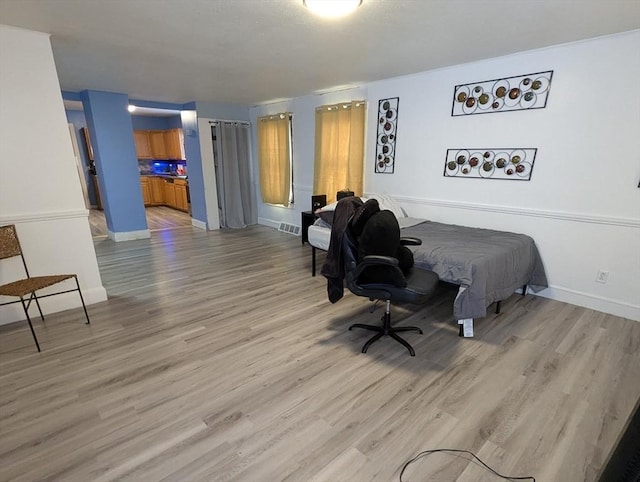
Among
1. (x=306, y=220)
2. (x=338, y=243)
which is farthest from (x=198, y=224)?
(x=338, y=243)

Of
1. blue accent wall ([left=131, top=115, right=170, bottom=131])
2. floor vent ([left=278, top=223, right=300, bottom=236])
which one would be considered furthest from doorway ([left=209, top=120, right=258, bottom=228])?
blue accent wall ([left=131, top=115, right=170, bottom=131])

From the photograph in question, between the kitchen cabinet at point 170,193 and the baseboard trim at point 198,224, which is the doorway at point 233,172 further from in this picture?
the kitchen cabinet at point 170,193

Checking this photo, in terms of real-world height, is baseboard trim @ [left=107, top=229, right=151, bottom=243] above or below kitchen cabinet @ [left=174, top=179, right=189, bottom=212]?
below

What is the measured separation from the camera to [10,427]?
5.49 feet

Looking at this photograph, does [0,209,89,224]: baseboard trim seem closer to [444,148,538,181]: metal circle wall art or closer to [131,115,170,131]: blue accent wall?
[444,148,538,181]: metal circle wall art

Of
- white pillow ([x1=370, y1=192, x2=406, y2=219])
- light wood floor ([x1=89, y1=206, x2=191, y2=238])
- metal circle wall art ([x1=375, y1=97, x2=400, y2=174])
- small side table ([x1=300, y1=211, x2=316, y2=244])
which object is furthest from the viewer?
light wood floor ([x1=89, y1=206, x2=191, y2=238])

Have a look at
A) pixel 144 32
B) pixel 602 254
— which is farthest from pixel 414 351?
pixel 144 32

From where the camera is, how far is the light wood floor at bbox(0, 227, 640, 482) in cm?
149

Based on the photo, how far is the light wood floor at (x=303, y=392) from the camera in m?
1.49

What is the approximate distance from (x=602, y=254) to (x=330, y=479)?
3059 mm

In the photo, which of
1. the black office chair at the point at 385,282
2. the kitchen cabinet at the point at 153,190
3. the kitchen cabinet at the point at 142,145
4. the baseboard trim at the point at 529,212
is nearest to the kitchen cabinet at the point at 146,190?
the kitchen cabinet at the point at 153,190

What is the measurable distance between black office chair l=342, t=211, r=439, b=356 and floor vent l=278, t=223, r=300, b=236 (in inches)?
144

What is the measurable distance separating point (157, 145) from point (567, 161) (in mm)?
9177

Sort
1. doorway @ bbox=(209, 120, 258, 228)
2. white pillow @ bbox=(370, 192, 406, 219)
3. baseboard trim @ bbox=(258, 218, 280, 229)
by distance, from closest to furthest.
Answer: white pillow @ bbox=(370, 192, 406, 219) → doorway @ bbox=(209, 120, 258, 228) → baseboard trim @ bbox=(258, 218, 280, 229)
